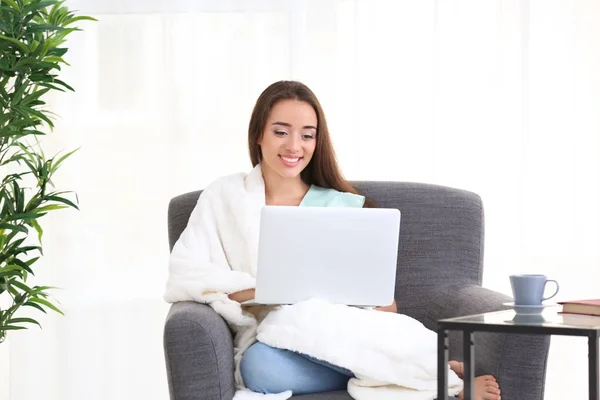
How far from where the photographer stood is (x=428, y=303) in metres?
2.85

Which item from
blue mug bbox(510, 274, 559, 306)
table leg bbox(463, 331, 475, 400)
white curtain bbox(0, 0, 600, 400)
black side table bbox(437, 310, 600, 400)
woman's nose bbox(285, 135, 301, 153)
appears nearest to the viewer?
black side table bbox(437, 310, 600, 400)

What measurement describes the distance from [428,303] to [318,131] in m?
0.65

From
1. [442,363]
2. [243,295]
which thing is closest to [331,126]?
[243,295]

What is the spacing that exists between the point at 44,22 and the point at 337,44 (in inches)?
55.2

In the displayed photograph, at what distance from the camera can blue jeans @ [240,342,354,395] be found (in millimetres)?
2289

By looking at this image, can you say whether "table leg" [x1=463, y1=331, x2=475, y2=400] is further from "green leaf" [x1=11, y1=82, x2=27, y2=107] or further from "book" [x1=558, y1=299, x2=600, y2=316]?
"green leaf" [x1=11, y1=82, x2=27, y2=107]

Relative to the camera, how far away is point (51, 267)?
3.78m

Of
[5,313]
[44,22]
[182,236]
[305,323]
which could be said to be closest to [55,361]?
[5,313]

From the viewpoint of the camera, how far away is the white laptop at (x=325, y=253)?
2287mm

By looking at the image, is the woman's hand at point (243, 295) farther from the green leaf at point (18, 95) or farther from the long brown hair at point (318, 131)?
the green leaf at point (18, 95)

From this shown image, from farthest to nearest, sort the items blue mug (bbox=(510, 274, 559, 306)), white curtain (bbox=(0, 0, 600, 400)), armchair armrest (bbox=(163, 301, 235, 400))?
white curtain (bbox=(0, 0, 600, 400))
armchair armrest (bbox=(163, 301, 235, 400))
blue mug (bbox=(510, 274, 559, 306))

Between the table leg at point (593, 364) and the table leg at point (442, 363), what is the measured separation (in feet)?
0.95

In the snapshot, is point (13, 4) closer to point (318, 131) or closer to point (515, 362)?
point (318, 131)

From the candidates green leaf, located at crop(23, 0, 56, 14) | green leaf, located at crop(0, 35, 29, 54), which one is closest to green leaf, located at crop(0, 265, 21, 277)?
green leaf, located at crop(0, 35, 29, 54)
